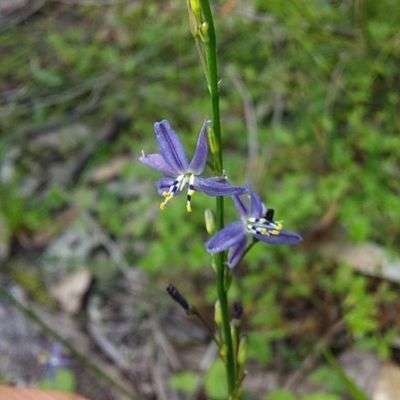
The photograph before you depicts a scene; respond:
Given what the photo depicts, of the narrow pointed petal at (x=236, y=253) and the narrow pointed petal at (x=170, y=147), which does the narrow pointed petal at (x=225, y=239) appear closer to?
the narrow pointed petal at (x=236, y=253)

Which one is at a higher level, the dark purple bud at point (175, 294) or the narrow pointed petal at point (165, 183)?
the narrow pointed petal at point (165, 183)

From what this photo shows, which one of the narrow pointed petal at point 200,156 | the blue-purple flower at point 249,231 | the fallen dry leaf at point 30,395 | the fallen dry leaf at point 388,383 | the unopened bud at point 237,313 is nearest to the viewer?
the narrow pointed petal at point 200,156

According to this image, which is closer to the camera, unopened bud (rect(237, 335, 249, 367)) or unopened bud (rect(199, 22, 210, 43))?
unopened bud (rect(199, 22, 210, 43))

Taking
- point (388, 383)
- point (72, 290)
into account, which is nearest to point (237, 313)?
point (388, 383)

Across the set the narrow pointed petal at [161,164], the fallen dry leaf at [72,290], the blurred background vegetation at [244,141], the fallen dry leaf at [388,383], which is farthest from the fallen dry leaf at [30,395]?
the fallen dry leaf at [72,290]

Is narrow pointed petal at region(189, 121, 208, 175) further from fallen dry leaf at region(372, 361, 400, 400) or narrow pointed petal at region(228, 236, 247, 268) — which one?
fallen dry leaf at region(372, 361, 400, 400)

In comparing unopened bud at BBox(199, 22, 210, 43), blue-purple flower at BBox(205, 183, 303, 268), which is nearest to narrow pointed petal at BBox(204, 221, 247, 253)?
blue-purple flower at BBox(205, 183, 303, 268)

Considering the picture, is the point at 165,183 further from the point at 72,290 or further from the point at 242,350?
the point at 72,290
